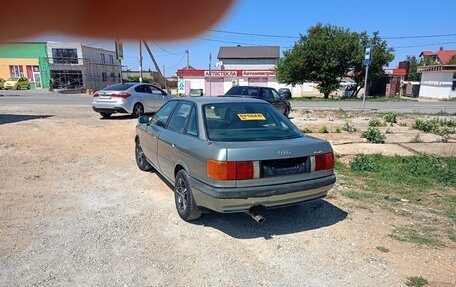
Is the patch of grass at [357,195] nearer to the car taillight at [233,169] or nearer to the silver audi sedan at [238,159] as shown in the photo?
the silver audi sedan at [238,159]

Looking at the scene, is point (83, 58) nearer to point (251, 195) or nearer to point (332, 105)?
point (251, 195)

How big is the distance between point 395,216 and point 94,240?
3.58 meters

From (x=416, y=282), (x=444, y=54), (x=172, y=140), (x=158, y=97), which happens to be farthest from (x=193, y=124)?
(x=444, y=54)

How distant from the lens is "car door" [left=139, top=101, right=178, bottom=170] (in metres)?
4.92

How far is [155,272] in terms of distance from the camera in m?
2.89

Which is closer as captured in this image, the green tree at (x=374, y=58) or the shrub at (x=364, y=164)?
the shrub at (x=364, y=164)

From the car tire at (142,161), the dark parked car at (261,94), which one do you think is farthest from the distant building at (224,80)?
the car tire at (142,161)

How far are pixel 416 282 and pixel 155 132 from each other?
3738 millimetres

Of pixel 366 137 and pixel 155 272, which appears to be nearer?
pixel 155 272

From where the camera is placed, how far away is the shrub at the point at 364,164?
20.4 ft

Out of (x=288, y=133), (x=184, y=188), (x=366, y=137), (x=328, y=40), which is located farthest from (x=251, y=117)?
(x=328, y=40)

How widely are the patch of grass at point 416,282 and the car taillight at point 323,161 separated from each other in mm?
1355

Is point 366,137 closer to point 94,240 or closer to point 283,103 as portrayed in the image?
point 283,103

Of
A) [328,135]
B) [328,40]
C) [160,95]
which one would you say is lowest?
[328,135]
